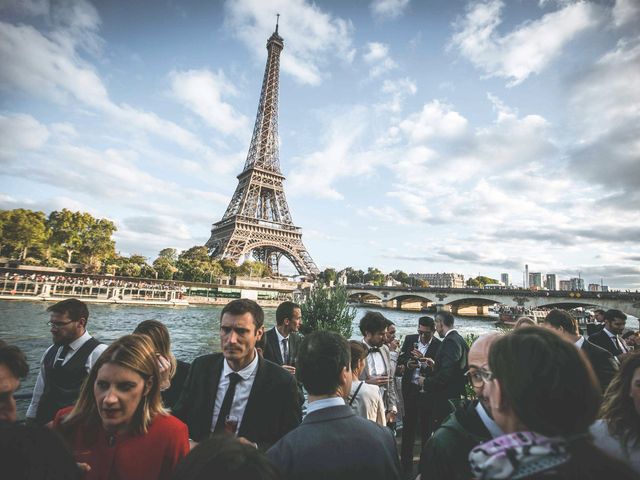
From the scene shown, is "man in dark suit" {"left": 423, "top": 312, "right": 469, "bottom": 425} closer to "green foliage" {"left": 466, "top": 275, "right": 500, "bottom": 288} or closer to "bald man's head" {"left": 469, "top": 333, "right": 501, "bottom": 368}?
"bald man's head" {"left": 469, "top": 333, "right": 501, "bottom": 368}

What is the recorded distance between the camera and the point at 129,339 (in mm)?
2002

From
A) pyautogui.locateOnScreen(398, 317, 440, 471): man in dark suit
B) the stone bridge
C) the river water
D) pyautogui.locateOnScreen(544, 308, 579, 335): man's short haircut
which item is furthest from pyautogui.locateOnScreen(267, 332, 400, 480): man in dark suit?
the stone bridge

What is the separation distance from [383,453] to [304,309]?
357 inches

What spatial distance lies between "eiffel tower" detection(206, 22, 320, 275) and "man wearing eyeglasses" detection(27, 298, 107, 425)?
50460 mm

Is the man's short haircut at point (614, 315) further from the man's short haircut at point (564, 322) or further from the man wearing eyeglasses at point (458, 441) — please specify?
the man wearing eyeglasses at point (458, 441)

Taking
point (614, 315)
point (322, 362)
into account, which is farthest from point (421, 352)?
point (614, 315)

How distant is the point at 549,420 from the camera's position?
1073 millimetres

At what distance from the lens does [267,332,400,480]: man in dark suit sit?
164cm

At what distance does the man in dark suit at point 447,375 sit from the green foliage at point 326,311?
5991 mm

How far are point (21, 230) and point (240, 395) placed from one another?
5560 centimetres

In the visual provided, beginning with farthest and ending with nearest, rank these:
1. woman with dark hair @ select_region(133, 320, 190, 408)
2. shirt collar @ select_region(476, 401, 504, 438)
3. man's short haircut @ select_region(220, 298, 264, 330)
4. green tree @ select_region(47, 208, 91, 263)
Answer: green tree @ select_region(47, 208, 91, 263)
woman with dark hair @ select_region(133, 320, 190, 408)
man's short haircut @ select_region(220, 298, 264, 330)
shirt collar @ select_region(476, 401, 504, 438)

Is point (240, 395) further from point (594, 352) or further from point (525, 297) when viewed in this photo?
point (525, 297)

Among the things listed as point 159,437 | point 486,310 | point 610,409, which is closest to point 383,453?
point 159,437

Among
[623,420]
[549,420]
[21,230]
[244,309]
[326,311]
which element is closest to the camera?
[549,420]
